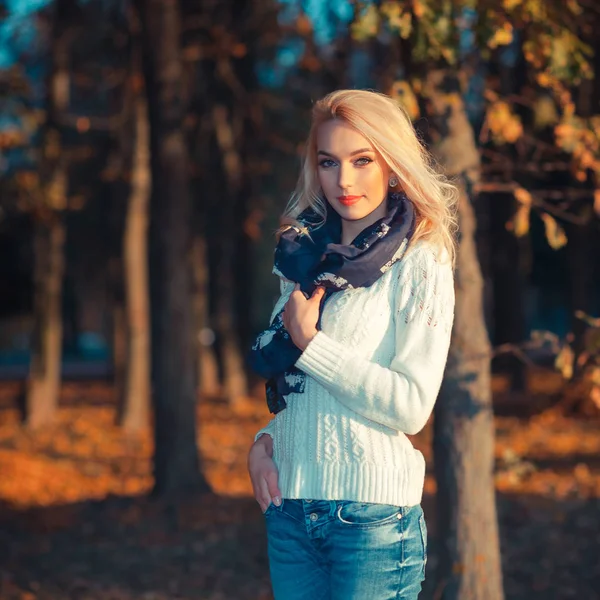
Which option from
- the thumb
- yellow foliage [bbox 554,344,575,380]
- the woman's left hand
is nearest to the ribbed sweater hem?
the woman's left hand

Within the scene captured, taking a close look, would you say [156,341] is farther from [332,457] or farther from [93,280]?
[93,280]

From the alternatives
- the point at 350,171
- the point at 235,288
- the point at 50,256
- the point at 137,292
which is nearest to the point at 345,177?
the point at 350,171

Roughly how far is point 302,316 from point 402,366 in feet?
1.11

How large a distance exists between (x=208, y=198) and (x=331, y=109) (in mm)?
20090

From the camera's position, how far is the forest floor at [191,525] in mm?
7184

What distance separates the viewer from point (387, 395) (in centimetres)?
263

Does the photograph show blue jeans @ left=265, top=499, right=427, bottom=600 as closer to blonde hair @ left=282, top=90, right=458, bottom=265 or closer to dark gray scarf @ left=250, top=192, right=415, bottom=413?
dark gray scarf @ left=250, top=192, right=415, bottom=413

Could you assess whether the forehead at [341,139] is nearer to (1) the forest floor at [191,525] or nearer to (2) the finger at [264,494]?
(2) the finger at [264,494]

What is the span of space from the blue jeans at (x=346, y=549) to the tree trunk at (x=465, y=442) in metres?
2.48

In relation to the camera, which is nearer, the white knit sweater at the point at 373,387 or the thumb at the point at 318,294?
the white knit sweater at the point at 373,387

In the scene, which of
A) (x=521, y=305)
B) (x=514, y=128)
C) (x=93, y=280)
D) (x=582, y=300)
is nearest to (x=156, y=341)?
(x=514, y=128)

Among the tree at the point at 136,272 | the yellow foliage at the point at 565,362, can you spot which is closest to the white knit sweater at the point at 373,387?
the yellow foliage at the point at 565,362

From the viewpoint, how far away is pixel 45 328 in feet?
58.2

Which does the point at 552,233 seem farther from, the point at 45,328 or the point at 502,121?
the point at 45,328
